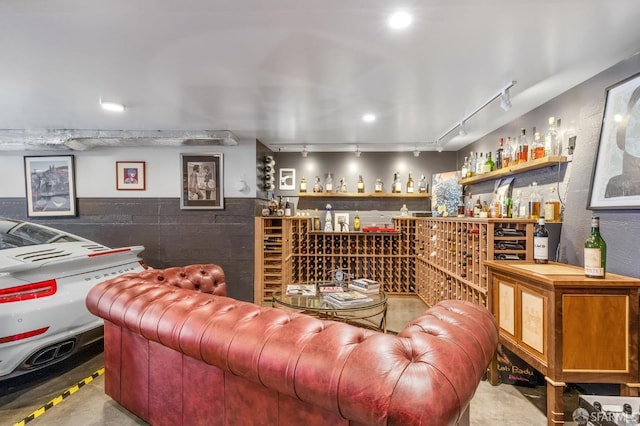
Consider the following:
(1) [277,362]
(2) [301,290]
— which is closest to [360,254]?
(2) [301,290]

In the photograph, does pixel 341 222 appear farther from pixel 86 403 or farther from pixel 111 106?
pixel 86 403

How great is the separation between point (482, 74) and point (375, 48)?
39.0 inches

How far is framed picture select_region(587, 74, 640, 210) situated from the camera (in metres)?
2.04

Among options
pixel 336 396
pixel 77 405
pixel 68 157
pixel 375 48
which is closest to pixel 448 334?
pixel 336 396

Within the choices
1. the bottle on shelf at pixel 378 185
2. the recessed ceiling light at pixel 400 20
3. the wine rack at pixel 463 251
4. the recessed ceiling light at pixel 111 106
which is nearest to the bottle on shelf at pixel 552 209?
the wine rack at pixel 463 251

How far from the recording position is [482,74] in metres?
2.39

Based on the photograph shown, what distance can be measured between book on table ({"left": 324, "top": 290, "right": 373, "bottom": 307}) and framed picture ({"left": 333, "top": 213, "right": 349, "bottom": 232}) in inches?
91.2

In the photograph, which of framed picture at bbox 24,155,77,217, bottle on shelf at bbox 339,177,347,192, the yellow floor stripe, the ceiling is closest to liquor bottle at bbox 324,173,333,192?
bottle on shelf at bbox 339,177,347,192

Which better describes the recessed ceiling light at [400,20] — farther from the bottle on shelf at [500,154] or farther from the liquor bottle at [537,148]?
the bottle on shelf at [500,154]

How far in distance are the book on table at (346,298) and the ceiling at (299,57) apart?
6.26 feet

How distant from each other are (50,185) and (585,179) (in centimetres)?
677

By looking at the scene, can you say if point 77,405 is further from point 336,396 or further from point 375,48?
point 375,48

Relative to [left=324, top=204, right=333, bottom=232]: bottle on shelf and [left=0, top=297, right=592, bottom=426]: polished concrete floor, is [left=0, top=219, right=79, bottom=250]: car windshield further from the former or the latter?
[left=324, top=204, right=333, bottom=232]: bottle on shelf

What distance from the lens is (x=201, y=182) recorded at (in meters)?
4.58
